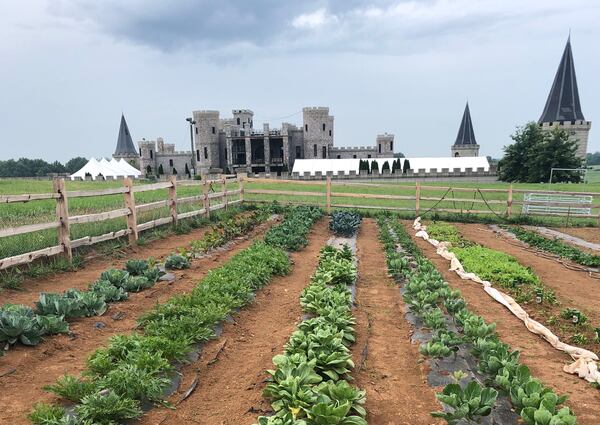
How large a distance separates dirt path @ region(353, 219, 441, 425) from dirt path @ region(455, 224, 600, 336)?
2520 mm

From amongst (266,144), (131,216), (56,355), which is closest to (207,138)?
(266,144)

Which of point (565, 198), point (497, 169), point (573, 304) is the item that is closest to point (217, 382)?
point (573, 304)

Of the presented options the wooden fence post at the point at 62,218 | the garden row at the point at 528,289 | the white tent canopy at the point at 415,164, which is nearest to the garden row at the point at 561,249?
the garden row at the point at 528,289

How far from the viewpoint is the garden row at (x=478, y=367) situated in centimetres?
269

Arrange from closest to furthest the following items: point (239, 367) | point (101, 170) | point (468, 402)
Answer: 1. point (468, 402)
2. point (239, 367)
3. point (101, 170)

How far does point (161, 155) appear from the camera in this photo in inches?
3091

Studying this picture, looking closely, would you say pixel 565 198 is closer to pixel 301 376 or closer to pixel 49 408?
pixel 301 376

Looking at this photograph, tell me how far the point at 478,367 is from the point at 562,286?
4291mm

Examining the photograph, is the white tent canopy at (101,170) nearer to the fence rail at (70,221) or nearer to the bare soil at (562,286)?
the fence rail at (70,221)

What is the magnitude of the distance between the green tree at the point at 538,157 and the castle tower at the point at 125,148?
69.3 meters

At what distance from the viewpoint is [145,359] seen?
3.36 m

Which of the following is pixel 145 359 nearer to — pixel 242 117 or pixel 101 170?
pixel 101 170

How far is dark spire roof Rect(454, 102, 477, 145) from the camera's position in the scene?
70.9 metres

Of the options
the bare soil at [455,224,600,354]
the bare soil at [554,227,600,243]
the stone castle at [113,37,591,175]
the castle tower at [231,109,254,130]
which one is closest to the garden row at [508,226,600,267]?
the bare soil at [455,224,600,354]
